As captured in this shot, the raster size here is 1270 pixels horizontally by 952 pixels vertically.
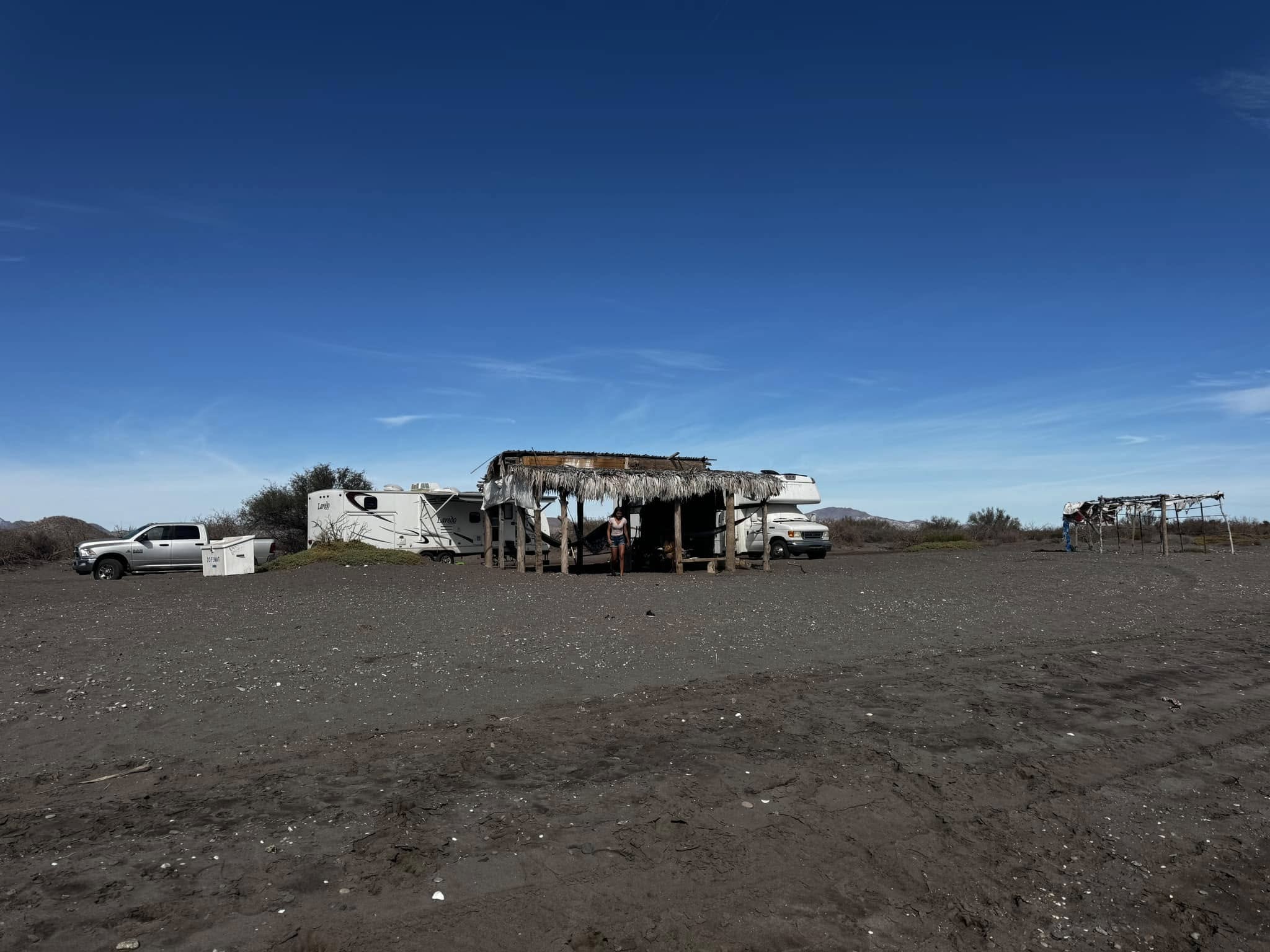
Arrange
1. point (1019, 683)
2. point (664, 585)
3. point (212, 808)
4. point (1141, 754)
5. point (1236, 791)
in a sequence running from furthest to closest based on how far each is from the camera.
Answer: point (664, 585)
point (1019, 683)
point (1141, 754)
point (1236, 791)
point (212, 808)

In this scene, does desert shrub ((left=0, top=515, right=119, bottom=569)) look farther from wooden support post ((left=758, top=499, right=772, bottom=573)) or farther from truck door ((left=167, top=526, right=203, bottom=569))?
wooden support post ((left=758, top=499, right=772, bottom=573))

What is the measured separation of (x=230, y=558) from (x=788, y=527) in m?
17.2

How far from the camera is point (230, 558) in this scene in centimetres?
2180

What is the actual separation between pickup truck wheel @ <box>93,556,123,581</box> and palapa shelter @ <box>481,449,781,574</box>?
9667 mm

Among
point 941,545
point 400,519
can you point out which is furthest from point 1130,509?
point 400,519

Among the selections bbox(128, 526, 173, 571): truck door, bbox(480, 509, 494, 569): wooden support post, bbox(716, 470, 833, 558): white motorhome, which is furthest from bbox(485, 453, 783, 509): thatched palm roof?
bbox(128, 526, 173, 571): truck door

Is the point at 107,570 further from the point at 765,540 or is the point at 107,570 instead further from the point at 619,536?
the point at 765,540

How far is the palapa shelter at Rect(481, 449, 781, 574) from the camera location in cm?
1991

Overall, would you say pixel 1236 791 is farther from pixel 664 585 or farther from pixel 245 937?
pixel 664 585

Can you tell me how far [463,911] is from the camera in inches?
160

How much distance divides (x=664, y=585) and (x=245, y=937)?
550 inches

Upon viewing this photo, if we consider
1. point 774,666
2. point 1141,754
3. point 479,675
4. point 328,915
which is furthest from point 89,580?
point 1141,754

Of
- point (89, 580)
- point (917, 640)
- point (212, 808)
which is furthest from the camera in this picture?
point (89, 580)

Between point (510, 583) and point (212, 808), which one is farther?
point (510, 583)
